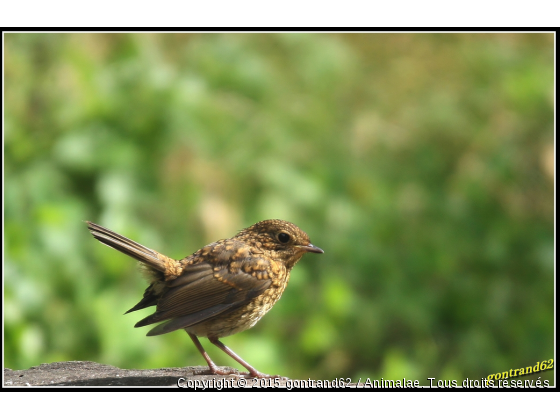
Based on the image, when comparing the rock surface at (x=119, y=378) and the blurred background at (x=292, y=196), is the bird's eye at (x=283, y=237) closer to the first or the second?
the rock surface at (x=119, y=378)

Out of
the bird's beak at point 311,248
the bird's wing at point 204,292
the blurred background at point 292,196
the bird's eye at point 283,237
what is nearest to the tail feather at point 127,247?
the bird's wing at point 204,292

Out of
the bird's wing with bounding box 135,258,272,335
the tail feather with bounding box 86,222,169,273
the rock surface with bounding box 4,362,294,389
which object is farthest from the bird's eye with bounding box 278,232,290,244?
the rock surface with bounding box 4,362,294,389

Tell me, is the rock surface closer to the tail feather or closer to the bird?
the bird

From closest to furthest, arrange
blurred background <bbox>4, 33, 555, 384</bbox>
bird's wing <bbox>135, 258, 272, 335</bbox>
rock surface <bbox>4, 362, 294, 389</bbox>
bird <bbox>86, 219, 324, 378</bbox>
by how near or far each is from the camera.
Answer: bird's wing <bbox>135, 258, 272, 335</bbox> → bird <bbox>86, 219, 324, 378</bbox> → rock surface <bbox>4, 362, 294, 389</bbox> → blurred background <bbox>4, 33, 555, 384</bbox>

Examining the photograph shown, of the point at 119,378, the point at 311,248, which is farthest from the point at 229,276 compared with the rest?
the point at 119,378

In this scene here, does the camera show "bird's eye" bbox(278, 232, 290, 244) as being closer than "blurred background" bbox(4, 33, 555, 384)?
Yes

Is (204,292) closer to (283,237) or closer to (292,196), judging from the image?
(283,237)

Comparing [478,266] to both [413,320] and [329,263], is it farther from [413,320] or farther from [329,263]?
[329,263]

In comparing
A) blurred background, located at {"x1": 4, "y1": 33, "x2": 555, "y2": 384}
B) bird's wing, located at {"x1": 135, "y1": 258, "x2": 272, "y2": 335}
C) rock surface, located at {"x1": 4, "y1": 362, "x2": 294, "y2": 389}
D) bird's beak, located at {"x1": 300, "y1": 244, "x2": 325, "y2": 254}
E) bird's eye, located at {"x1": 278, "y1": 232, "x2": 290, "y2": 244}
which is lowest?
rock surface, located at {"x1": 4, "y1": 362, "x2": 294, "y2": 389}
